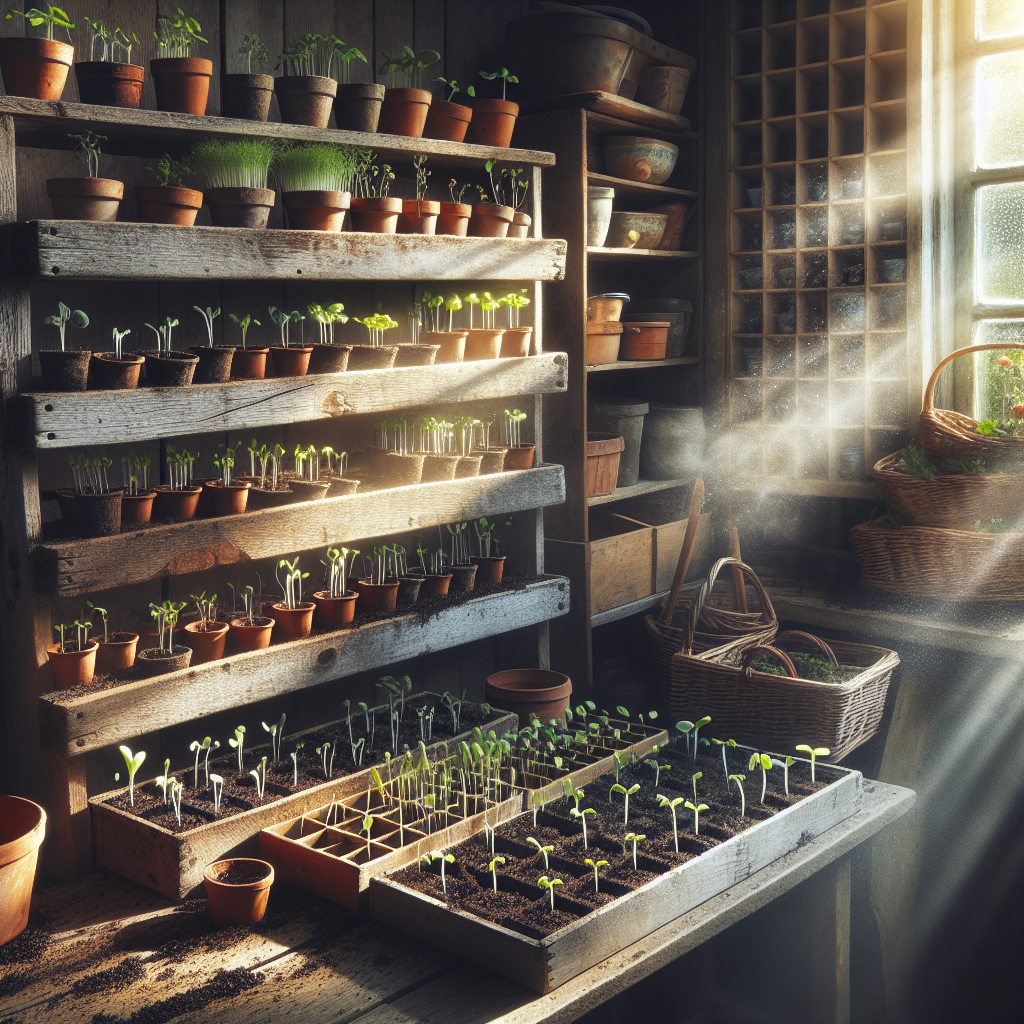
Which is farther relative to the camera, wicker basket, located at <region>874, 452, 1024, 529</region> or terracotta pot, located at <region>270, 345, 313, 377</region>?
wicker basket, located at <region>874, 452, 1024, 529</region>

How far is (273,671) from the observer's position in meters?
A: 2.70

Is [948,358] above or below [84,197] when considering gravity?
below

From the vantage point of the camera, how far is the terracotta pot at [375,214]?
116 inches

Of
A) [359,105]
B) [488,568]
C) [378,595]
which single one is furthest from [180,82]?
[488,568]

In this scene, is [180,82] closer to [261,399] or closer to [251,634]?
[261,399]

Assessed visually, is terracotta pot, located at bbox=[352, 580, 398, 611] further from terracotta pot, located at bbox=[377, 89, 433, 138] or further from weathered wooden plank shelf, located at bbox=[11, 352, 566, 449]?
terracotta pot, located at bbox=[377, 89, 433, 138]

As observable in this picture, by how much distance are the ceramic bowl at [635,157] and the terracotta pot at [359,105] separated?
1.22 metres

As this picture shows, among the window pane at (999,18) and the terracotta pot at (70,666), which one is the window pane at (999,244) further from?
the terracotta pot at (70,666)

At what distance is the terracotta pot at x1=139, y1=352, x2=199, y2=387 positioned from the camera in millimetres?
2496

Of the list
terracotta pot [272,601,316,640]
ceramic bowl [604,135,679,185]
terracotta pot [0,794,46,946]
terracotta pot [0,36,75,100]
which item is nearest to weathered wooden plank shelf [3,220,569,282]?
terracotta pot [0,36,75,100]

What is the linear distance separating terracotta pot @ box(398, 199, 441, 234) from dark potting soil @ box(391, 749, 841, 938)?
4.99 feet

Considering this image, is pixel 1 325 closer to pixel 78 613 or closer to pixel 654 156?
pixel 78 613

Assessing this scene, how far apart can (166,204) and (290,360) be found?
46 centimetres

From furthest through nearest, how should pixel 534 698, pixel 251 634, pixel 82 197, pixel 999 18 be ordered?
pixel 999 18 → pixel 534 698 → pixel 251 634 → pixel 82 197
